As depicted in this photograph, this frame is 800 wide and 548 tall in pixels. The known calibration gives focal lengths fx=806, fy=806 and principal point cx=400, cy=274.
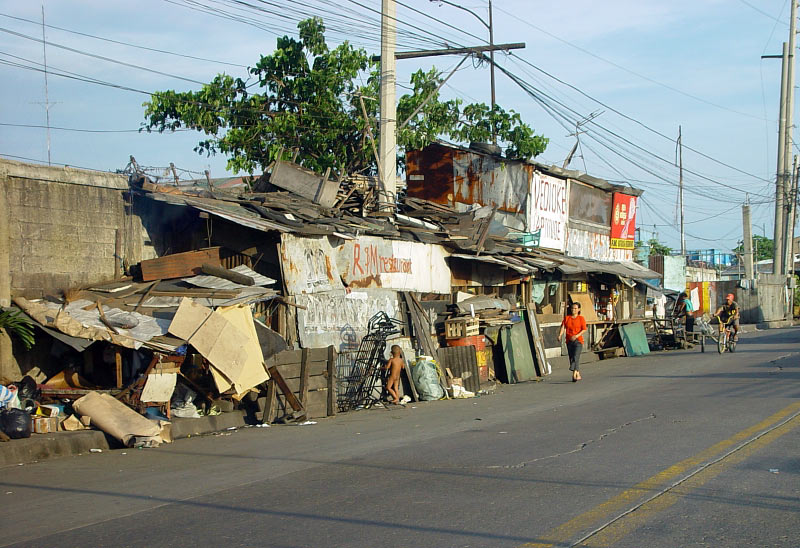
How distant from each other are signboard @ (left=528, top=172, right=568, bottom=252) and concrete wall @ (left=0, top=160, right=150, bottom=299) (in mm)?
16617

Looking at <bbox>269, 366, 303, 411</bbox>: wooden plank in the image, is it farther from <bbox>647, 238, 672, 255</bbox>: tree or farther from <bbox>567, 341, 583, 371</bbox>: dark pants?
<bbox>647, 238, 672, 255</bbox>: tree

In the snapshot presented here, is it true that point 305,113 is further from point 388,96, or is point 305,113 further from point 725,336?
point 725,336

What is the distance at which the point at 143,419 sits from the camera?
37.1ft

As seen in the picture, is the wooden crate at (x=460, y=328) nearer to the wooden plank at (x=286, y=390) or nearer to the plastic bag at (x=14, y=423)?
the wooden plank at (x=286, y=390)

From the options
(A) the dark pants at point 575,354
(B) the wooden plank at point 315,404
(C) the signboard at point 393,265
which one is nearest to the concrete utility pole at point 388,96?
(C) the signboard at point 393,265

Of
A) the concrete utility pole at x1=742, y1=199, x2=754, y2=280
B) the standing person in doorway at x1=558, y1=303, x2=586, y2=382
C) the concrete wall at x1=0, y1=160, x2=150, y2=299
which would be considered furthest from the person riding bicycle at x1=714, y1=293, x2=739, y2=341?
the concrete utility pole at x1=742, y1=199, x2=754, y2=280

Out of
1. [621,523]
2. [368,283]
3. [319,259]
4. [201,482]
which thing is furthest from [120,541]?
[368,283]

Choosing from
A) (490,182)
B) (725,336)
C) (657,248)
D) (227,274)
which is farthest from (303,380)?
(657,248)

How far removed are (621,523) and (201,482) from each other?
4466 mm

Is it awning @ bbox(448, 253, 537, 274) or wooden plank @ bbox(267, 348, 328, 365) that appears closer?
wooden plank @ bbox(267, 348, 328, 365)

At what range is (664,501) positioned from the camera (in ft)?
22.4

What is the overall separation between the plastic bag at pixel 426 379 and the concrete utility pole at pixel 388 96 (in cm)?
575

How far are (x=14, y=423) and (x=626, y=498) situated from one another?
7.70 meters

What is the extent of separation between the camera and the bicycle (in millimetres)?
25031
